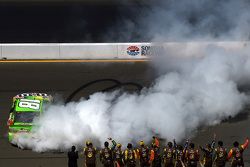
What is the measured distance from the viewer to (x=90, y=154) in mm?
16156

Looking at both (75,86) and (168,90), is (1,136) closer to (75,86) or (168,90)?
(75,86)

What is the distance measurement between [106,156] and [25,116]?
4.09 m

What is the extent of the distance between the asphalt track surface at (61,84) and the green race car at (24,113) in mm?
647

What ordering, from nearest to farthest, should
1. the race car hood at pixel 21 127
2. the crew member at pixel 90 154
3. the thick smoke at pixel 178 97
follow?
the crew member at pixel 90 154
the thick smoke at pixel 178 97
the race car hood at pixel 21 127

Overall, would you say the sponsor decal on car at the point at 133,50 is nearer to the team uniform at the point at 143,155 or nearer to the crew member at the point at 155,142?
the crew member at the point at 155,142

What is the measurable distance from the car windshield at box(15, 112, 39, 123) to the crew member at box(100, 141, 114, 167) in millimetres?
3592

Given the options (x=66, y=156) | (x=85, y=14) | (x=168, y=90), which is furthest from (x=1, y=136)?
(x=85, y=14)

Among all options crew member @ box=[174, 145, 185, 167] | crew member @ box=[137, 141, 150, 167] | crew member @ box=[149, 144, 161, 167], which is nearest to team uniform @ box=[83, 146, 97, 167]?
crew member @ box=[137, 141, 150, 167]

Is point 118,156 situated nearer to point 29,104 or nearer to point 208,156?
point 208,156

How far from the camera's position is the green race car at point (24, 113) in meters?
18.0

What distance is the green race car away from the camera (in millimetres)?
17969

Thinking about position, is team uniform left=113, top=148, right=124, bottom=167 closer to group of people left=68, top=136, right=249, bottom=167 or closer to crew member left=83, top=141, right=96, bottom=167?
group of people left=68, top=136, right=249, bottom=167

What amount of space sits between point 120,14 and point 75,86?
740cm

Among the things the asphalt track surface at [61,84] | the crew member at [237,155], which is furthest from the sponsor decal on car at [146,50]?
the crew member at [237,155]
